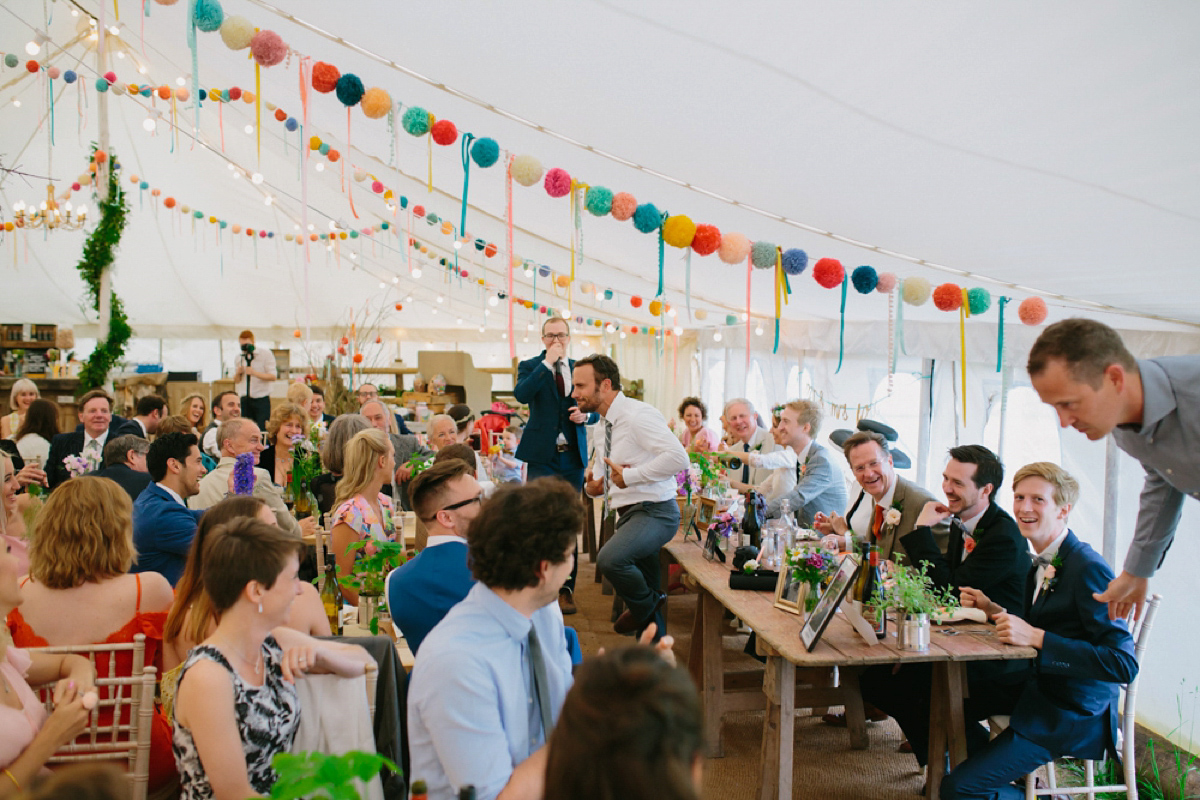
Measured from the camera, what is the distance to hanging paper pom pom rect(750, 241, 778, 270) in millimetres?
3998

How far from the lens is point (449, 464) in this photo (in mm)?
2600

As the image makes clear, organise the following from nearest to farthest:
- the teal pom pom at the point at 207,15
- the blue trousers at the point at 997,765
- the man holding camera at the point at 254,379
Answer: the blue trousers at the point at 997,765 → the teal pom pom at the point at 207,15 → the man holding camera at the point at 254,379

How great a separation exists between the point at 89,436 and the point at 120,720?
383cm

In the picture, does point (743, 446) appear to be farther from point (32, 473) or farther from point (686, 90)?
point (32, 473)

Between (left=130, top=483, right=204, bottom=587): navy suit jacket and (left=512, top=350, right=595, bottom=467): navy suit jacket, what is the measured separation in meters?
2.22

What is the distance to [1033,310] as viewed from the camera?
3.91m

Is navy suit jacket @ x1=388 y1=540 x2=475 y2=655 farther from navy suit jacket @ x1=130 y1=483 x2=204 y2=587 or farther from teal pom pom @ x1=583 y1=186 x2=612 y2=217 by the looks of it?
teal pom pom @ x1=583 y1=186 x2=612 y2=217

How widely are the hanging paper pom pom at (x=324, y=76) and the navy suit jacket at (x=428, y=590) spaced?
2.62 metres

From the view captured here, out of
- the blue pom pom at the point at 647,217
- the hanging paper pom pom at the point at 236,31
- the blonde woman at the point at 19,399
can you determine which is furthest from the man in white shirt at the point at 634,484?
the blonde woman at the point at 19,399

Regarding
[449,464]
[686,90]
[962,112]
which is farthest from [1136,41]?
[449,464]

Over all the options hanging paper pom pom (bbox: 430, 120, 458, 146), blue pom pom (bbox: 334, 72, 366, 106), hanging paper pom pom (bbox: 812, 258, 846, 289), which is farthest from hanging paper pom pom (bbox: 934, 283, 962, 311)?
blue pom pom (bbox: 334, 72, 366, 106)

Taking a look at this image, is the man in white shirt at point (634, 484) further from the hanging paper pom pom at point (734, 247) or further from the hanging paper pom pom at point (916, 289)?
the hanging paper pom pom at point (916, 289)

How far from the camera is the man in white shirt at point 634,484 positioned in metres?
4.17

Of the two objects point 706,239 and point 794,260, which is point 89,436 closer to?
point 706,239
